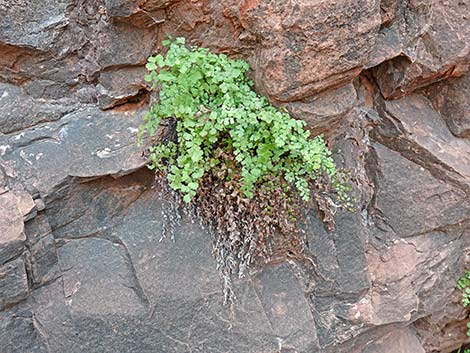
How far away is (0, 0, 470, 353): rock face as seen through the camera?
2.29m

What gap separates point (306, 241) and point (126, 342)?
1.04 metres

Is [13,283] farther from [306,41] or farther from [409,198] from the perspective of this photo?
[409,198]

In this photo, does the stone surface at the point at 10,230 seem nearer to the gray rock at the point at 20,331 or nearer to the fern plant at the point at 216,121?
the gray rock at the point at 20,331

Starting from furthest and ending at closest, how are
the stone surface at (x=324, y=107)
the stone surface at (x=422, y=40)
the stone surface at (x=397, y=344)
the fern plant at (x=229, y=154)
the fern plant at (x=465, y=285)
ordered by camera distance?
the fern plant at (x=465, y=285)
the stone surface at (x=397, y=344)
the stone surface at (x=422, y=40)
the stone surface at (x=324, y=107)
the fern plant at (x=229, y=154)

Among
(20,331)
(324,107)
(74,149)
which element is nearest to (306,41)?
(324,107)

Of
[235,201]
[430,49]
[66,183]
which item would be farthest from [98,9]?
[430,49]

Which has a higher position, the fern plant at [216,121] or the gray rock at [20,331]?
the fern plant at [216,121]

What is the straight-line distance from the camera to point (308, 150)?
2.31m

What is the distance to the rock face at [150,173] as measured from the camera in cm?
229

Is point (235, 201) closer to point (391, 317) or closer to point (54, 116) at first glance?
point (54, 116)

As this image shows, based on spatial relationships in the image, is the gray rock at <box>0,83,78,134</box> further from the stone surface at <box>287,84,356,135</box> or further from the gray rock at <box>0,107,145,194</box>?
the stone surface at <box>287,84,356,135</box>

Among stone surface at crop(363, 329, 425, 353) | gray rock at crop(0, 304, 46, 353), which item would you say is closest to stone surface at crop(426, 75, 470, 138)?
stone surface at crop(363, 329, 425, 353)

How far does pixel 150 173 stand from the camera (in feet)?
8.41

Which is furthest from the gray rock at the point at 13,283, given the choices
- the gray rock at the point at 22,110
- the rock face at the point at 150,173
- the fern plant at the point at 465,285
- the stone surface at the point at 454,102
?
the fern plant at the point at 465,285
